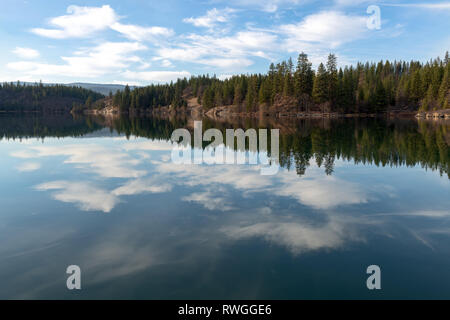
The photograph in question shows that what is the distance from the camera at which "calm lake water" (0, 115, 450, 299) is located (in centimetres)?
812

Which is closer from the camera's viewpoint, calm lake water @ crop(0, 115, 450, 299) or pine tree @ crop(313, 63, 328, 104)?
calm lake water @ crop(0, 115, 450, 299)

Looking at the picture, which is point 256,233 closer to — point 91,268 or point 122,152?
point 91,268

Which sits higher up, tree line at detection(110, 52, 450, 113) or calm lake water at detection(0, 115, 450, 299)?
tree line at detection(110, 52, 450, 113)

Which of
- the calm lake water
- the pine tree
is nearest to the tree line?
the pine tree

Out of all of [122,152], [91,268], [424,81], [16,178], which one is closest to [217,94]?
[424,81]

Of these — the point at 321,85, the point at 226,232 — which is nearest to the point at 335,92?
the point at 321,85

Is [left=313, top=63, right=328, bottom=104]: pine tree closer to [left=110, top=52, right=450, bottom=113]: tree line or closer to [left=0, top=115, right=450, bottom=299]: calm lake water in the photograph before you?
[left=110, top=52, right=450, bottom=113]: tree line

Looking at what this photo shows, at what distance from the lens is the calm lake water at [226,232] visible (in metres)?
8.12

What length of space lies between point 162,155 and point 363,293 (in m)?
24.9

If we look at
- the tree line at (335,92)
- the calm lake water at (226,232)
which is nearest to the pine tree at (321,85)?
the tree line at (335,92)

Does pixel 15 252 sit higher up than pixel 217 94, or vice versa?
pixel 217 94

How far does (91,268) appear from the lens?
899 centimetres

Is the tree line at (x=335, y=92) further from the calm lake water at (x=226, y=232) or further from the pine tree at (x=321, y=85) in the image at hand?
the calm lake water at (x=226, y=232)

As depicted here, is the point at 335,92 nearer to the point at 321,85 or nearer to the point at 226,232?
the point at 321,85
